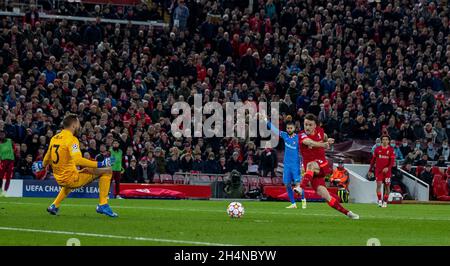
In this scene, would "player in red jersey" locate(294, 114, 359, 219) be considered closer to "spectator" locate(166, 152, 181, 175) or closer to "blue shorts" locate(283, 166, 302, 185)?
"blue shorts" locate(283, 166, 302, 185)

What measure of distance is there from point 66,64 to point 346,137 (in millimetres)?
10635

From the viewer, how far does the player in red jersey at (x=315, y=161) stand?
19562 mm

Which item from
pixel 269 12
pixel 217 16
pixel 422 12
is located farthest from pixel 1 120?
pixel 422 12

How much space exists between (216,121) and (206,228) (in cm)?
1909

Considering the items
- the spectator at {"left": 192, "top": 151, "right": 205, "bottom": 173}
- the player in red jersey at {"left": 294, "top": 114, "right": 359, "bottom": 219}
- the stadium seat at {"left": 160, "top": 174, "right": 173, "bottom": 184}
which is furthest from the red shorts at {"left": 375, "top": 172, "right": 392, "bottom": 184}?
the player in red jersey at {"left": 294, "top": 114, "right": 359, "bottom": 219}

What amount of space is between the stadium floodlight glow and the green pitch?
42.3ft

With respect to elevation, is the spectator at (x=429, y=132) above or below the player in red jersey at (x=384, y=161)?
below

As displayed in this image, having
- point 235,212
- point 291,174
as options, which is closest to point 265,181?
point 291,174

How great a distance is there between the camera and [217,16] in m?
41.9

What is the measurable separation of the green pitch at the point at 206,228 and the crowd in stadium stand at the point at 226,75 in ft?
37.4

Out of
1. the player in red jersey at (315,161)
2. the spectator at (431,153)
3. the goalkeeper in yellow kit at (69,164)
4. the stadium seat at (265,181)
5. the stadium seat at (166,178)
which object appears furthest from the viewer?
the spectator at (431,153)

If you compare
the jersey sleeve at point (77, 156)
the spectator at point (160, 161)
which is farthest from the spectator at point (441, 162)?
the jersey sleeve at point (77, 156)

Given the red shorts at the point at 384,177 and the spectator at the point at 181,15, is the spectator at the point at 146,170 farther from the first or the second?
the spectator at the point at 181,15

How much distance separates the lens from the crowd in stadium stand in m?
34.3
